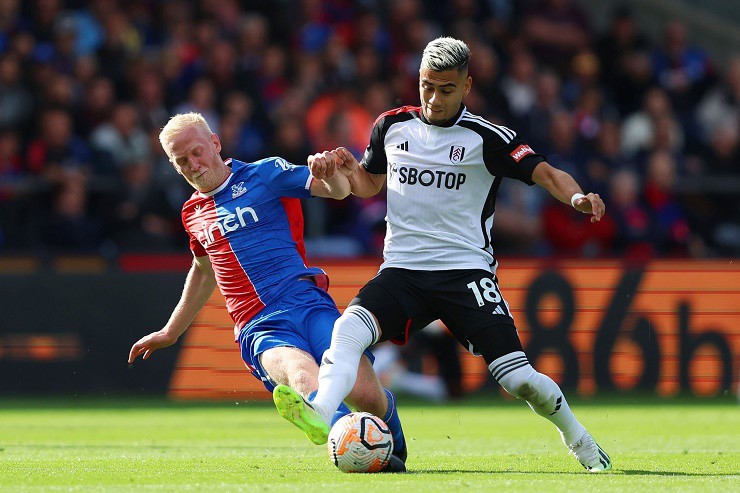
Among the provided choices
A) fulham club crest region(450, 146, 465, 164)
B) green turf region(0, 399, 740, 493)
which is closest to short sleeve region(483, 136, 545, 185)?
fulham club crest region(450, 146, 465, 164)

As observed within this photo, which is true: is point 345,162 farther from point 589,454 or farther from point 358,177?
point 589,454

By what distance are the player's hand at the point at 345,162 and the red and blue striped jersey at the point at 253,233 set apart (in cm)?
34

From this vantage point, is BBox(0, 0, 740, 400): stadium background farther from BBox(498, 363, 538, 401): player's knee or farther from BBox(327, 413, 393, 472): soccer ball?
BBox(498, 363, 538, 401): player's knee

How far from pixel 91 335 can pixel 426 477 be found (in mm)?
7735

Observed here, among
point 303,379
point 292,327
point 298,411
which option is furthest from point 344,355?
point 292,327

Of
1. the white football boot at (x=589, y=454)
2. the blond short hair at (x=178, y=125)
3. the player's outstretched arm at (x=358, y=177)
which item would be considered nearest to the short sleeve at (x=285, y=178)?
the player's outstretched arm at (x=358, y=177)

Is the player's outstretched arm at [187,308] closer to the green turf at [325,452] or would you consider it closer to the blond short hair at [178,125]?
the green turf at [325,452]

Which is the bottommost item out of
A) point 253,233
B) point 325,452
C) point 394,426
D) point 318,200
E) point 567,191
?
point 325,452

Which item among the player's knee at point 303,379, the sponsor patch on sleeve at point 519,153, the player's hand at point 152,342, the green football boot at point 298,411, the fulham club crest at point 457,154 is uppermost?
the sponsor patch on sleeve at point 519,153

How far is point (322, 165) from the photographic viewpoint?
694cm

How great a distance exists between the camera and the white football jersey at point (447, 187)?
23.8ft

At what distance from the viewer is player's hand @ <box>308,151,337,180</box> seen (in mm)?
6949

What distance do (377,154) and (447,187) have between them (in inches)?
19.3

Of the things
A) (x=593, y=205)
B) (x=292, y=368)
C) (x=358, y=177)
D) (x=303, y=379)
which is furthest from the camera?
(x=358, y=177)
